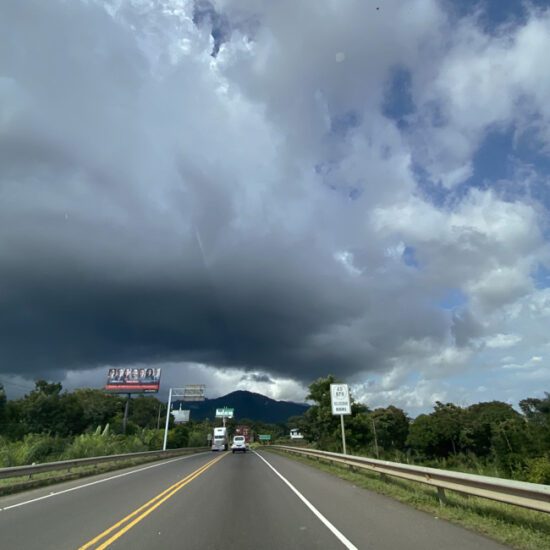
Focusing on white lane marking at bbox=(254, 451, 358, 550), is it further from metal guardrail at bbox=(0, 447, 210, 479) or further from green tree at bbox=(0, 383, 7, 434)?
green tree at bbox=(0, 383, 7, 434)

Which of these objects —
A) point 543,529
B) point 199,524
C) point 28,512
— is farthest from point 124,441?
point 543,529

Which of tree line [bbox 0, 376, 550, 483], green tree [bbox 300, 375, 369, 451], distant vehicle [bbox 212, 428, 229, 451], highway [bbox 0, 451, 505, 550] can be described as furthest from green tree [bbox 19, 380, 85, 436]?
highway [bbox 0, 451, 505, 550]

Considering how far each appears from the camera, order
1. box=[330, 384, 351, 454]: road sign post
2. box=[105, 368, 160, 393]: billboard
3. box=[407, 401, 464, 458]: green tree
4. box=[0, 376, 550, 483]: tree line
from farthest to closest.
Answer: box=[407, 401, 464, 458]: green tree → box=[105, 368, 160, 393]: billboard → box=[0, 376, 550, 483]: tree line → box=[330, 384, 351, 454]: road sign post

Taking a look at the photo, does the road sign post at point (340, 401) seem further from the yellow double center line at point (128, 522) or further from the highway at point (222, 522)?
the yellow double center line at point (128, 522)

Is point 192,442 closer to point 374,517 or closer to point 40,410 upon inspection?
point 40,410

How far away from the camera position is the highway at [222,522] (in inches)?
273

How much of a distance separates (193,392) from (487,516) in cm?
5740

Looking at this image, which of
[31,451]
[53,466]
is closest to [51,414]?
[31,451]

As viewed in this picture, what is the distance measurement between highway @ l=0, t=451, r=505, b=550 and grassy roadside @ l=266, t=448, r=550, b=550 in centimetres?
37

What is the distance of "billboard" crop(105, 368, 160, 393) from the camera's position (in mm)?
68750

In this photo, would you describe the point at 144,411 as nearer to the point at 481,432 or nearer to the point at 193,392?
the point at 193,392

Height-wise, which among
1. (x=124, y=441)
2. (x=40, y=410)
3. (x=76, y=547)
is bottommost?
(x=76, y=547)

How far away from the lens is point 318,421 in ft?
195

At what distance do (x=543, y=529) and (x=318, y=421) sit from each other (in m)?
54.6
